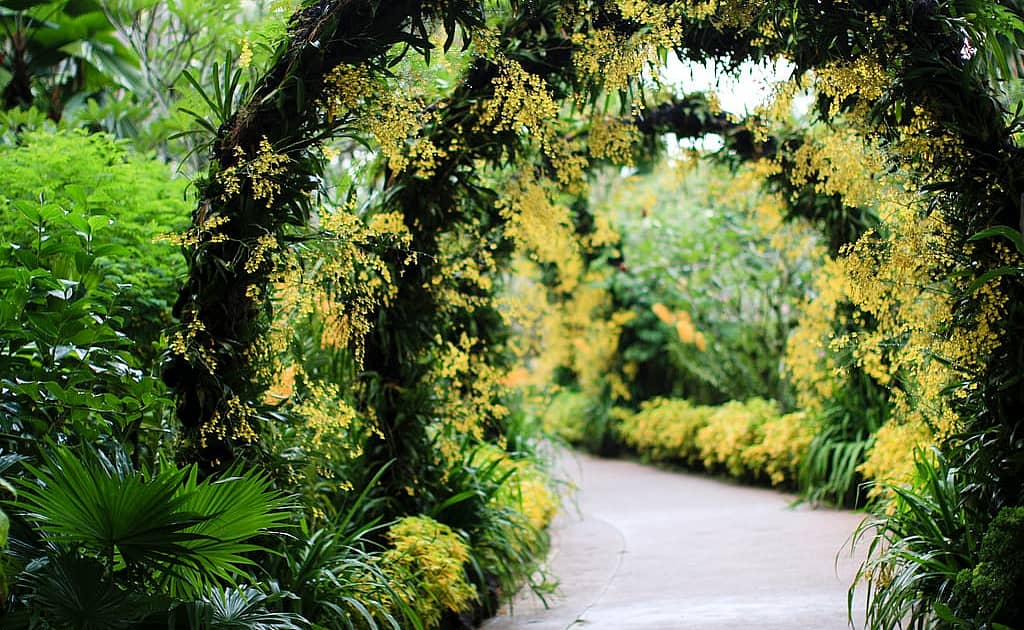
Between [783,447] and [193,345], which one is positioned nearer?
[193,345]

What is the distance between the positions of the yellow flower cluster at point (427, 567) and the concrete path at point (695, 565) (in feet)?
1.50

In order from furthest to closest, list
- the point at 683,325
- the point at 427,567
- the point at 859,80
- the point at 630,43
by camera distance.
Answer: the point at 683,325 < the point at 427,567 < the point at 630,43 < the point at 859,80

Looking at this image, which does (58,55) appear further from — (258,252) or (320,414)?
(320,414)

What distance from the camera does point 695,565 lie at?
607 centimetres

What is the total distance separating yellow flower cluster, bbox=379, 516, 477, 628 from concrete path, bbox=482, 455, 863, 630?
1.50ft

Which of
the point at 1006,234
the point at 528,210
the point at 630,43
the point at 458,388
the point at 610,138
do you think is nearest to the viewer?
the point at 1006,234

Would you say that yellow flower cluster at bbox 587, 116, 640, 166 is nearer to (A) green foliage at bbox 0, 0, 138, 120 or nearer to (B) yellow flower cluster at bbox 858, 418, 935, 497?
(B) yellow flower cluster at bbox 858, 418, 935, 497

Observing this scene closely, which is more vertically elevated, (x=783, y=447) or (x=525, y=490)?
(x=783, y=447)

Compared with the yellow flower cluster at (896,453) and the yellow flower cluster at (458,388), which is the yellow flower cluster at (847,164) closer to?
the yellow flower cluster at (896,453)

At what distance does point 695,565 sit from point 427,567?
92.9 inches

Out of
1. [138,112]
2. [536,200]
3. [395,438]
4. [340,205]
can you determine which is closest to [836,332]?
[536,200]

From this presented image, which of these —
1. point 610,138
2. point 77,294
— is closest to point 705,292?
point 610,138

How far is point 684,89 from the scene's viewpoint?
20.6 feet

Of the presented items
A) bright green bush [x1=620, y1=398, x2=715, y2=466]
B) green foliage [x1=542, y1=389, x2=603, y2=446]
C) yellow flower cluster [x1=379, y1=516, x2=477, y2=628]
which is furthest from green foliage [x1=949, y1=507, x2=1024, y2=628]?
green foliage [x1=542, y1=389, x2=603, y2=446]
